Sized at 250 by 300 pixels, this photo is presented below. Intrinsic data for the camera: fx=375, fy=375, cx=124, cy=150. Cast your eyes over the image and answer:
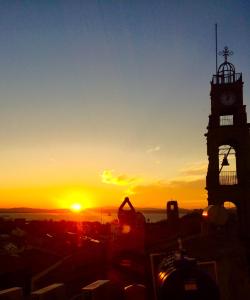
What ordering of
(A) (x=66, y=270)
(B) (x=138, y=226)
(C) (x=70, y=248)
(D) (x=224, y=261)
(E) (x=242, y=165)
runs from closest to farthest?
(D) (x=224, y=261), (A) (x=66, y=270), (E) (x=242, y=165), (B) (x=138, y=226), (C) (x=70, y=248)

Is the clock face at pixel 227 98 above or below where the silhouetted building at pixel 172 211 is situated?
above

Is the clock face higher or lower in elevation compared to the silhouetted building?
higher

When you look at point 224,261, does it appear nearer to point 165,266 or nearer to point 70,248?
point 165,266

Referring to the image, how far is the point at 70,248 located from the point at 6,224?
20208 mm

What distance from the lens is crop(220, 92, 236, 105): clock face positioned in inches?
1062

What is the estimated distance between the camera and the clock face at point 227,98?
1062 inches

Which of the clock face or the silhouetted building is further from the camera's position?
the silhouetted building

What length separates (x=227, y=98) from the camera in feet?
88.8

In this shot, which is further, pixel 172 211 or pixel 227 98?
Result: pixel 172 211

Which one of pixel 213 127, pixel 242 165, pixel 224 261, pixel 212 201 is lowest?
pixel 224 261

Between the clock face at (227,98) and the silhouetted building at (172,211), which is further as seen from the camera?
the silhouetted building at (172,211)

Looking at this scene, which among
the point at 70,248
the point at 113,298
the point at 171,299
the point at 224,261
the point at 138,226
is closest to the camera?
the point at 171,299

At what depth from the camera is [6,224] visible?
49.1 metres

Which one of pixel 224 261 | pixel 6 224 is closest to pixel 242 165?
pixel 224 261
